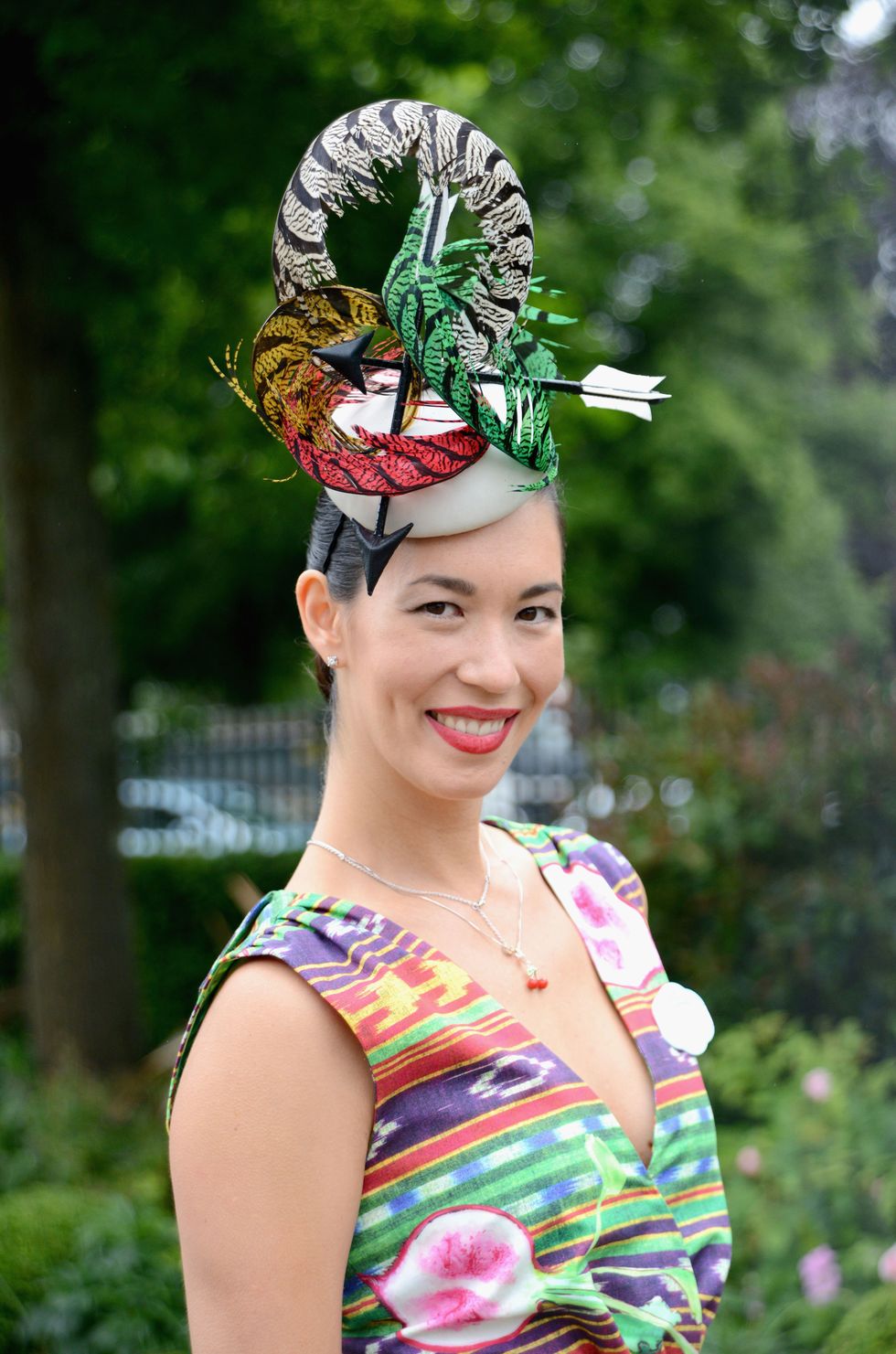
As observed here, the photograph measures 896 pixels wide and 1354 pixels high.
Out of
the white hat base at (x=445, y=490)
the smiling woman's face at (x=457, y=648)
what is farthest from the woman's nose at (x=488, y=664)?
the white hat base at (x=445, y=490)

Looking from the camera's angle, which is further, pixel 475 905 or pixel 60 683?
pixel 60 683

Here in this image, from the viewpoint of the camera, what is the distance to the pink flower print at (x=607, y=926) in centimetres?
176

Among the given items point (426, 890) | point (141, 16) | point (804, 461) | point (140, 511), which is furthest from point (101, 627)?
point (804, 461)

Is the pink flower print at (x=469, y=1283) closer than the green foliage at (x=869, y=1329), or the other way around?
the pink flower print at (x=469, y=1283)

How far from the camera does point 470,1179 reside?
1.36 metres

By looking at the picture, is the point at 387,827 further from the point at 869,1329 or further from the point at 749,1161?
the point at 749,1161

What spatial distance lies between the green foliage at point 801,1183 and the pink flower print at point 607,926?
1649 mm

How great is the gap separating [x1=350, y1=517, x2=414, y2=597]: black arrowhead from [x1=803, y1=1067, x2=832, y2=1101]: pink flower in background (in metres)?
2.71

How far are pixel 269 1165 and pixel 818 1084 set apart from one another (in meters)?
2.76

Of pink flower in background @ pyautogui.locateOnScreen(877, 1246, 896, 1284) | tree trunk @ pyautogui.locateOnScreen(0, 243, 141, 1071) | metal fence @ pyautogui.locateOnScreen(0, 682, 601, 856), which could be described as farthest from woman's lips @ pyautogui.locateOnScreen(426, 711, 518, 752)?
metal fence @ pyautogui.locateOnScreen(0, 682, 601, 856)

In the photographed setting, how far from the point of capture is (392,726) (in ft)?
4.93

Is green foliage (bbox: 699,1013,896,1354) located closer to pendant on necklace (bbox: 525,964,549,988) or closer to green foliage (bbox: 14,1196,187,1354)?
green foliage (bbox: 14,1196,187,1354)

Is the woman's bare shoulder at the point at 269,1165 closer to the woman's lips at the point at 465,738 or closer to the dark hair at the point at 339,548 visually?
the woman's lips at the point at 465,738

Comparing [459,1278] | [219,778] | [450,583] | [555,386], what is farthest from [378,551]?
[219,778]
